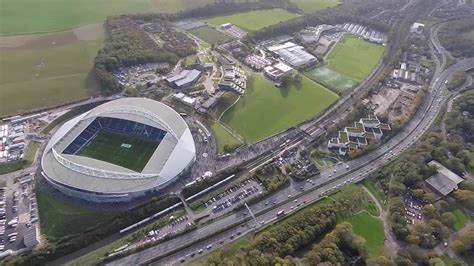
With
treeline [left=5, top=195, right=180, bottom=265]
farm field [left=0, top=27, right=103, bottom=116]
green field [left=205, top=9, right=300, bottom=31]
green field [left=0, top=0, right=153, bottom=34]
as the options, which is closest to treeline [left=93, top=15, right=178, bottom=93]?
farm field [left=0, top=27, right=103, bottom=116]

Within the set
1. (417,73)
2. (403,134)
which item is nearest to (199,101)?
(403,134)

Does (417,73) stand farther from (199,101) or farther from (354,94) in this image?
(199,101)

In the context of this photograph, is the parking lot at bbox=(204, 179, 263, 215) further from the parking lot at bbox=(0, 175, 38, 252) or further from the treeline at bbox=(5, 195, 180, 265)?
the parking lot at bbox=(0, 175, 38, 252)

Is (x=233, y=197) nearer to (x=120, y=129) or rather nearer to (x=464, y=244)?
(x=120, y=129)

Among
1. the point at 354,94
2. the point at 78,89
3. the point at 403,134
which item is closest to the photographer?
the point at 403,134

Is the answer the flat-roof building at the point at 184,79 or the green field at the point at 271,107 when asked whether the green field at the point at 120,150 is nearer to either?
the green field at the point at 271,107
